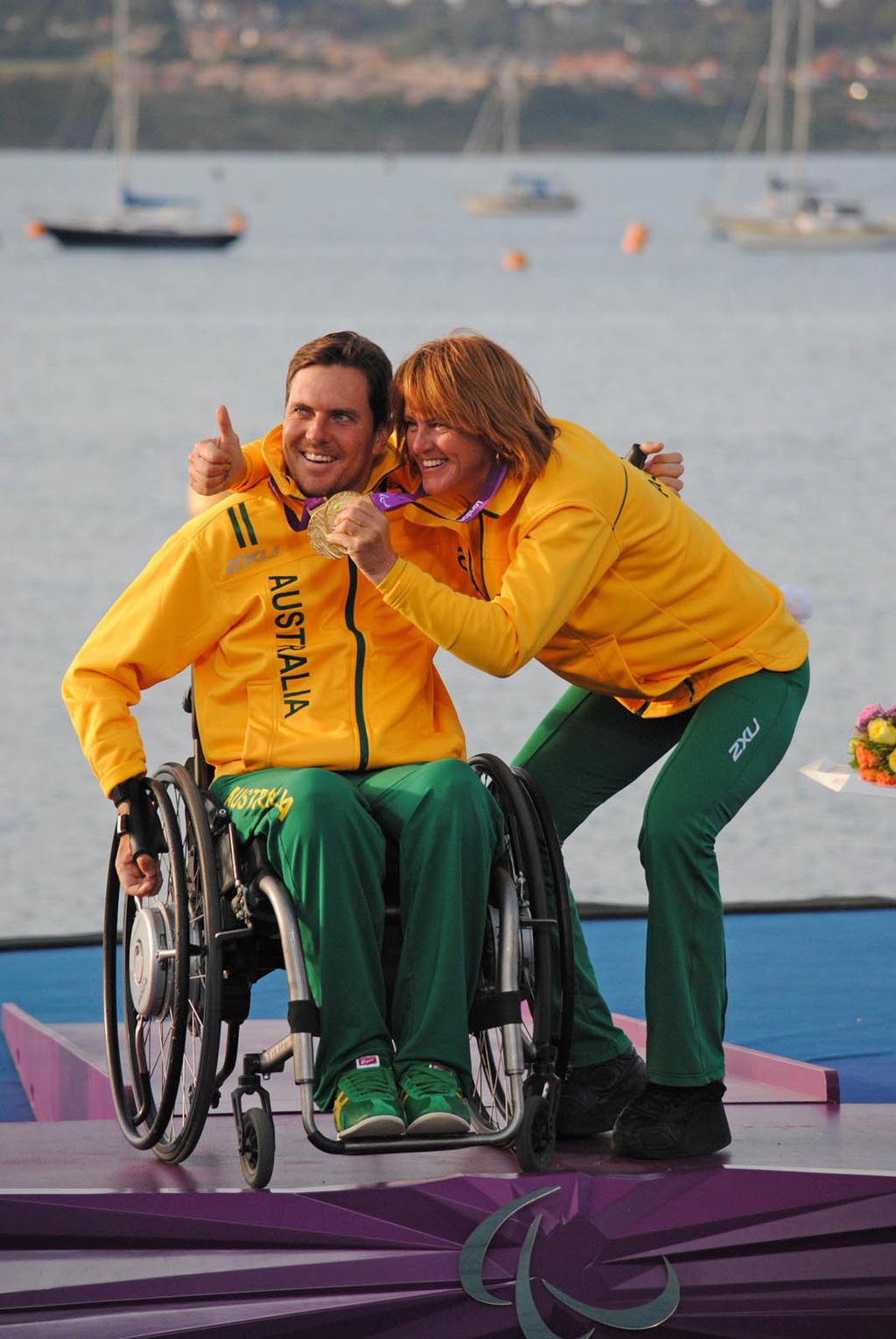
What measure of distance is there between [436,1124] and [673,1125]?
1.24ft

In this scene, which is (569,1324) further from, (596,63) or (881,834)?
(596,63)

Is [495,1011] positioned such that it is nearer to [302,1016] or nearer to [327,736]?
[302,1016]

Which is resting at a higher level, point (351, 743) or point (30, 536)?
point (351, 743)

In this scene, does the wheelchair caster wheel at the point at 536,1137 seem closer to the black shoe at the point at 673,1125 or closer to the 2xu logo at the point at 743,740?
the black shoe at the point at 673,1125

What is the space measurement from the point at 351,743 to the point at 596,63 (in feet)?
303

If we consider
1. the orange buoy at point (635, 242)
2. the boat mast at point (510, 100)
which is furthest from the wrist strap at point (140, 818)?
the boat mast at point (510, 100)

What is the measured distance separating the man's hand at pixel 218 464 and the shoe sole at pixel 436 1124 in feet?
3.05

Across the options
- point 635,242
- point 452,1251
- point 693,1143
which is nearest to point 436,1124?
point 452,1251

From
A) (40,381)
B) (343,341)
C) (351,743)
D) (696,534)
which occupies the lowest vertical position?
(40,381)

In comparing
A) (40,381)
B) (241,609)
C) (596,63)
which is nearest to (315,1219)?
(241,609)

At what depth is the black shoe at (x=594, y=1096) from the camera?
3188mm

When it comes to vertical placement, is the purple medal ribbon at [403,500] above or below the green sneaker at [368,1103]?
above

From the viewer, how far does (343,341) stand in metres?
3.12

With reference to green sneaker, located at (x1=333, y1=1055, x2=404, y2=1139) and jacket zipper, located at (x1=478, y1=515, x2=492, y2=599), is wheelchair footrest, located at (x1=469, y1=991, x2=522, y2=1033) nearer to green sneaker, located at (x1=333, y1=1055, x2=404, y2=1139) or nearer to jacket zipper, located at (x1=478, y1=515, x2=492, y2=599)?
green sneaker, located at (x1=333, y1=1055, x2=404, y2=1139)
